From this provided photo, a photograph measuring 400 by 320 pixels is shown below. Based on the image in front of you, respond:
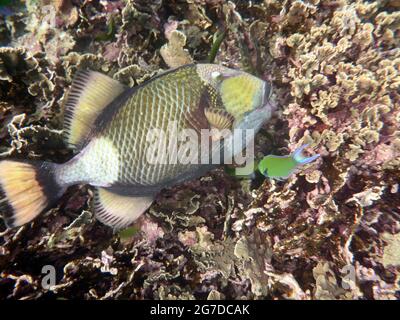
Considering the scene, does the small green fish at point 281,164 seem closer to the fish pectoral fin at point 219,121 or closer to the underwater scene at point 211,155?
the underwater scene at point 211,155

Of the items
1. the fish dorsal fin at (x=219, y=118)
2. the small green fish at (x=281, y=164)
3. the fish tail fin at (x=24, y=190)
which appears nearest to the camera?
the fish tail fin at (x=24, y=190)

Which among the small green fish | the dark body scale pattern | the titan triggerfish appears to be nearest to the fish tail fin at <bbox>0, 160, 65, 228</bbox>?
the titan triggerfish

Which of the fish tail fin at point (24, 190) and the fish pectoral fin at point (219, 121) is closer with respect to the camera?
the fish tail fin at point (24, 190)

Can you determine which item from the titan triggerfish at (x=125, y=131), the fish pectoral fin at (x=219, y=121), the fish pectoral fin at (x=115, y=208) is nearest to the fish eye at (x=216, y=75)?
the titan triggerfish at (x=125, y=131)

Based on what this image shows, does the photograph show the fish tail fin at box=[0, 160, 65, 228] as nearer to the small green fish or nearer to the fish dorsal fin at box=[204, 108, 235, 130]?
the fish dorsal fin at box=[204, 108, 235, 130]

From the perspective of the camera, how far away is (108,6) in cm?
256

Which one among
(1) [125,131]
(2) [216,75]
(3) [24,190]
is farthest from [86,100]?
(2) [216,75]

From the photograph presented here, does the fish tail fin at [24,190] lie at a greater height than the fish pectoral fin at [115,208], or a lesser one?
greater

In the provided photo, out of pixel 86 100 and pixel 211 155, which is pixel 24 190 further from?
pixel 211 155

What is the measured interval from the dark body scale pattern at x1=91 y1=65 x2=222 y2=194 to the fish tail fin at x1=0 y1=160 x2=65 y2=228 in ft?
1.17

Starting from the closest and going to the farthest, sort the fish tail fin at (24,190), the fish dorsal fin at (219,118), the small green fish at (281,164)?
the fish tail fin at (24,190)
the fish dorsal fin at (219,118)
the small green fish at (281,164)

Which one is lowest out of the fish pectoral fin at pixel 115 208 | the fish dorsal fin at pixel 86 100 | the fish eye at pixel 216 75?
the fish pectoral fin at pixel 115 208

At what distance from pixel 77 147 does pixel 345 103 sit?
6.12ft

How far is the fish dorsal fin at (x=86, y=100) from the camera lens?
1.65 m
